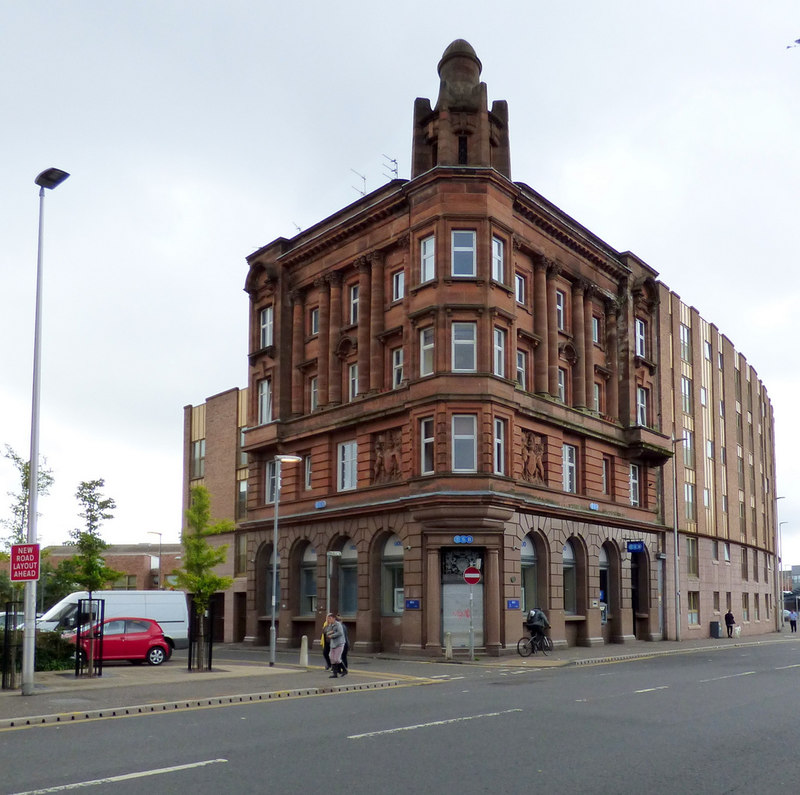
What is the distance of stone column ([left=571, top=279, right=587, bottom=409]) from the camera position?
43344 mm

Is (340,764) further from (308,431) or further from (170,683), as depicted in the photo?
(308,431)

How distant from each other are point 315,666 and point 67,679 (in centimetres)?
874

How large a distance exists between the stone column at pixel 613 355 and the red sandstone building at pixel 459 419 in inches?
3.8

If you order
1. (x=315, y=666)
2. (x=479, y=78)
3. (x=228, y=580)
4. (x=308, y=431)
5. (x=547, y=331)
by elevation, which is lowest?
(x=315, y=666)

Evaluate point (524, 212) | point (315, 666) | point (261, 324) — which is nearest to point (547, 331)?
point (524, 212)

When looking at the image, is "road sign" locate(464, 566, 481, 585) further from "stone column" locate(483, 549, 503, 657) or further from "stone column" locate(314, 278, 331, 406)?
"stone column" locate(314, 278, 331, 406)

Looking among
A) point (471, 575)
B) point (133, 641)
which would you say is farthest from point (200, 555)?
point (471, 575)

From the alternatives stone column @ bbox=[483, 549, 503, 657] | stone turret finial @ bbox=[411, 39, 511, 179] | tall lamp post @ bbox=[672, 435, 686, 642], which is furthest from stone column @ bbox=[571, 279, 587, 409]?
stone column @ bbox=[483, 549, 503, 657]

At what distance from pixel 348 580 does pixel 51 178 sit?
75.8 feet

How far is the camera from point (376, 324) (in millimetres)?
40438

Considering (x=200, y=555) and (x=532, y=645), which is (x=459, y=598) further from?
(x=200, y=555)

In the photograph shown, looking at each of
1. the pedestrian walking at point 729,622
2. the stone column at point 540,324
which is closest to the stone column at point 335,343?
the stone column at point 540,324

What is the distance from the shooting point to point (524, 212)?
40406mm

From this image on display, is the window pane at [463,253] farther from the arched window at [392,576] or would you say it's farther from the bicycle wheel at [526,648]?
the bicycle wheel at [526,648]
